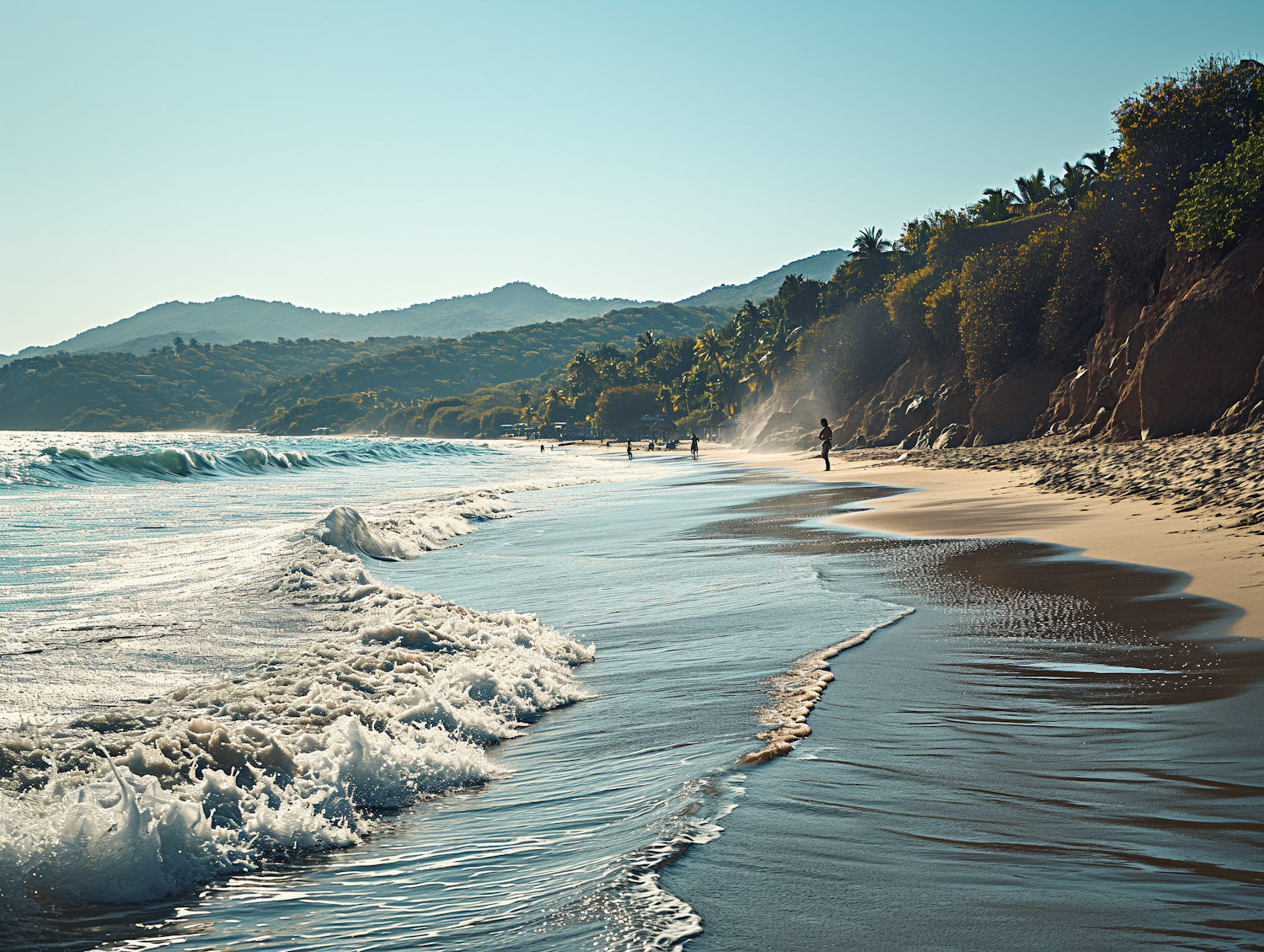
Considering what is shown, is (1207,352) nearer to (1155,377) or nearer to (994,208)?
(1155,377)

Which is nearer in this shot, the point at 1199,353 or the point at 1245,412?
the point at 1245,412

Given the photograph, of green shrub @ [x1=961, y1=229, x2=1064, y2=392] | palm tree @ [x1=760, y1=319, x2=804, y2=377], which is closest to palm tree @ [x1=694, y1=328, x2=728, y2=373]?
palm tree @ [x1=760, y1=319, x2=804, y2=377]

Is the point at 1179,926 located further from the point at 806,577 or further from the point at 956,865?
the point at 806,577

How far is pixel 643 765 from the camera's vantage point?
5.05 meters

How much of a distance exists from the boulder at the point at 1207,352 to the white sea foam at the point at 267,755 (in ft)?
70.7

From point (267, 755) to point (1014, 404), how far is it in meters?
39.5

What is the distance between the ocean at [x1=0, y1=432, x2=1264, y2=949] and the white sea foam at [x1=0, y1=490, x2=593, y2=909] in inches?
0.9

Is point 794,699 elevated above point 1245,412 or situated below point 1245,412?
below

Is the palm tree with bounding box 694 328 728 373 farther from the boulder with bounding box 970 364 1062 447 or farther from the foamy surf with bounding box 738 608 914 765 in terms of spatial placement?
the foamy surf with bounding box 738 608 914 765

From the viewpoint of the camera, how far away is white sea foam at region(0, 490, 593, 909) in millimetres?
3955

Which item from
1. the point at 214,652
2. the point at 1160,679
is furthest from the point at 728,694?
the point at 214,652

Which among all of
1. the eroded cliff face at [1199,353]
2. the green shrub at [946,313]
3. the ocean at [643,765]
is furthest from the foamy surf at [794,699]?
the green shrub at [946,313]

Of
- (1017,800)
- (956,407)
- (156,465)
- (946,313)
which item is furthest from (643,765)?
(946,313)

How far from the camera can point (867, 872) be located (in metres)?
3.34
